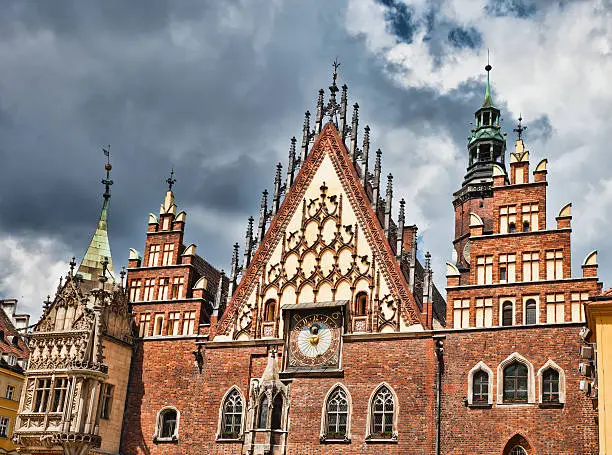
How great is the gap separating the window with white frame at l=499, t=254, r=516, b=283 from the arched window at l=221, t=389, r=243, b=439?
1209 cm

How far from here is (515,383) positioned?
104ft

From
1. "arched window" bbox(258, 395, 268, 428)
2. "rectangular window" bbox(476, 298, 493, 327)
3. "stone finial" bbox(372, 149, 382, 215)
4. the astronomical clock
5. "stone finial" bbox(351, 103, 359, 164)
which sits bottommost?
"arched window" bbox(258, 395, 268, 428)

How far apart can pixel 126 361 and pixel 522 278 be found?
17.7 m

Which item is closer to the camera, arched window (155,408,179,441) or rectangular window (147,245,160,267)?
arched window (155,408,179,441)

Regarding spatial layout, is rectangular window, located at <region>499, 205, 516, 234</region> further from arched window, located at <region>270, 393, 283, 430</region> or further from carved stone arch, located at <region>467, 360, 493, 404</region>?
arched window, located at <region>270, 393, 283, 430</region>

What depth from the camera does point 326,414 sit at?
3419 centimetres

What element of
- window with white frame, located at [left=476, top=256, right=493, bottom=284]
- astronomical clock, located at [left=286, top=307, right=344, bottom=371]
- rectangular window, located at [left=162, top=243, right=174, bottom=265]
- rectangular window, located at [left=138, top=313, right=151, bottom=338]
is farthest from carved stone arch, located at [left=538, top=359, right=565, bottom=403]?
rectangular window, located at [left=162, top=243, right=174, bottom=265]

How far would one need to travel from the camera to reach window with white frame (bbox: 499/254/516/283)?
33250 mm

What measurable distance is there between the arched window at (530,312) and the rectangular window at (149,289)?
17053 millimetres

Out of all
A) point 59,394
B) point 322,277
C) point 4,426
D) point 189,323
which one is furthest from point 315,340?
point 4,426

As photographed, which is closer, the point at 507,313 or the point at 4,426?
the point at 507,313

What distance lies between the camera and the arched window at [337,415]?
33750 mm

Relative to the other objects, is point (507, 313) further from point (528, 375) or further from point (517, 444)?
point (517, 444)

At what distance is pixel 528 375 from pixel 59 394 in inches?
773
